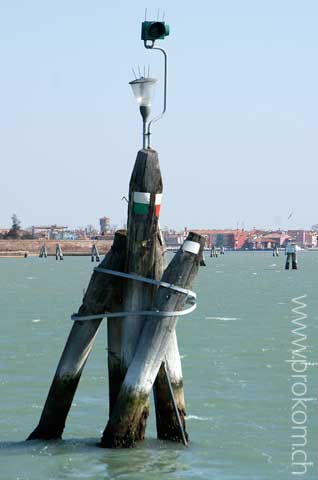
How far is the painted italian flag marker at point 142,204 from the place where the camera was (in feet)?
42.1

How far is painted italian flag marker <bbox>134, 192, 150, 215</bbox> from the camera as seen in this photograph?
12844 millimetres

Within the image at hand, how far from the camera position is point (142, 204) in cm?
1285

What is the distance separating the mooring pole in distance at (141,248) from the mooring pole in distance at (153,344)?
16 centimetres

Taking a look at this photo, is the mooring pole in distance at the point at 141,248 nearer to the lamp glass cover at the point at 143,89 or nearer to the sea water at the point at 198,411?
the lamp glass cover at the point at 143,89

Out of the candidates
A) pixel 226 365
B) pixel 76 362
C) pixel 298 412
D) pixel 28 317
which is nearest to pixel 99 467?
pixel 76 362

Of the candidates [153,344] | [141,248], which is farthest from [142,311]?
[141,248]

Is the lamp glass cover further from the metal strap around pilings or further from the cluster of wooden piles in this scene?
the metal strap around pilings

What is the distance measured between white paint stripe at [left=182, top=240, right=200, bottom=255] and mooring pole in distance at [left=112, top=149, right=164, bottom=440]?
0.30m

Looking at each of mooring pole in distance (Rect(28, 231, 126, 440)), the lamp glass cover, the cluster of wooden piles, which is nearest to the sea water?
the cluster of wooden piles

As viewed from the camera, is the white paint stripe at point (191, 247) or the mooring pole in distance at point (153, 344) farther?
the white paint stripe at point (191, 247)

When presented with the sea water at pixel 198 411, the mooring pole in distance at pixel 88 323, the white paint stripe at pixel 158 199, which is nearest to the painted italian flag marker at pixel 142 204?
the white paint stripe at pixel 158 199

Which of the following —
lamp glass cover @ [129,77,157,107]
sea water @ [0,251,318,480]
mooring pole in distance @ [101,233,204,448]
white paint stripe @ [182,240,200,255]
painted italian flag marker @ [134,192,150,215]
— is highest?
lamp glass cover @ [129,77,157,107]

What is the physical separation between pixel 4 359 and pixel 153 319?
1327 centimetres

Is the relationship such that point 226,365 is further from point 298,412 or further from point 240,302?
point 240,302
